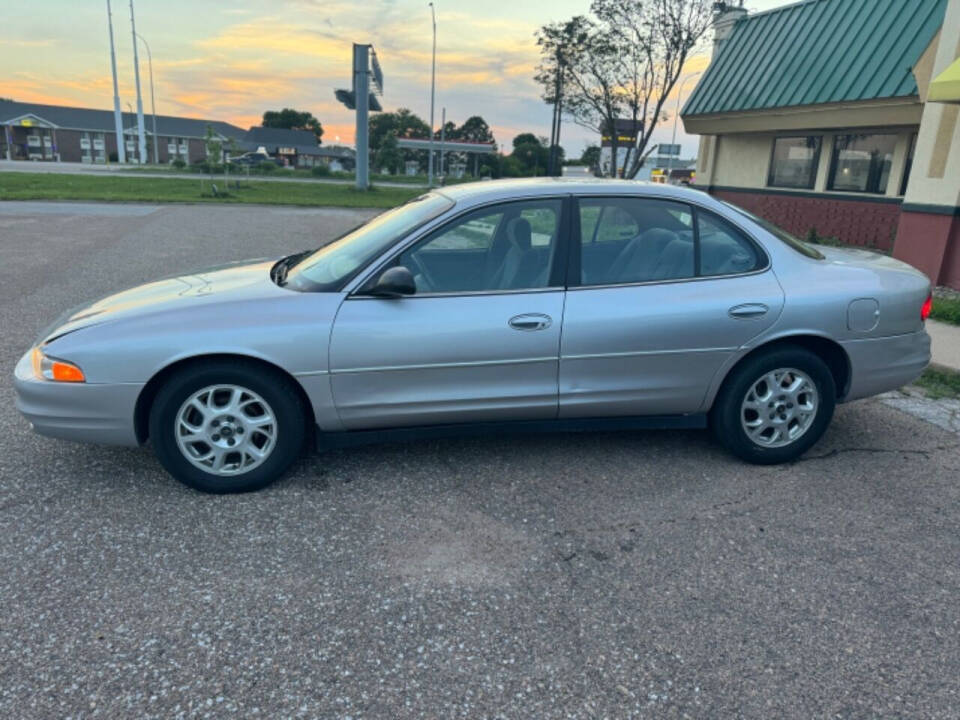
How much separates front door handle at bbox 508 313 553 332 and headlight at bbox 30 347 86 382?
2170mm

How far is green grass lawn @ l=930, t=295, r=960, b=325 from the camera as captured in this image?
7906 millimetres

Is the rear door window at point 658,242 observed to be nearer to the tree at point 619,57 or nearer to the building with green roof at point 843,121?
the building with green roof at point 843,121

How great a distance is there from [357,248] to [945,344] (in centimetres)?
606

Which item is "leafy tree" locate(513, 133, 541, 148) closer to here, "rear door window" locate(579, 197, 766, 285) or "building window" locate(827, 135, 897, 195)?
"building window" locate(827, 135, 897, 195)

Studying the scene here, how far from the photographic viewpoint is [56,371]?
3.51 m

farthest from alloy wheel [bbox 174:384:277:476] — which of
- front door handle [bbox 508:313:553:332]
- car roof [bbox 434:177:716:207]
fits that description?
car roof [bbox 434:177:716:207]

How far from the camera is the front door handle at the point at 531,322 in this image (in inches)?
147

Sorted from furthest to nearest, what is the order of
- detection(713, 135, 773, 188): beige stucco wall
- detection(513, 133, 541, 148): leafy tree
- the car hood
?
detection(513, 133, 541, 148): leafy tree
detection(713, 135, 773, 188): beige stucco wall
the car hood

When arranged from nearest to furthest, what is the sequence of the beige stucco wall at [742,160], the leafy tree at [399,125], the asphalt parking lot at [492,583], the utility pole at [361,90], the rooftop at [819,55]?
the asphalt parking lot at [492,583] → the rooftop at [819,55] → the beige stucco wall at [742,160] → the utility pole at [361,90] → the leafy tree at [399,125]

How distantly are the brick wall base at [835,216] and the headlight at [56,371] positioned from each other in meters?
13.6

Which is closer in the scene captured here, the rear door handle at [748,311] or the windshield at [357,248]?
the windshield at [357,248]

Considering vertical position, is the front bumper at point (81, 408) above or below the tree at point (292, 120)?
below


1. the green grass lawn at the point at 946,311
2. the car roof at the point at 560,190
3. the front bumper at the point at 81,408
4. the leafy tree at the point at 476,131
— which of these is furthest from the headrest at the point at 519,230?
the leafy tree at the point at 476,131

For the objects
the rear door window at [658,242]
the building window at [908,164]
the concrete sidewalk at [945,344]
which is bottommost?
the concrete sidewalk at [945,344]
